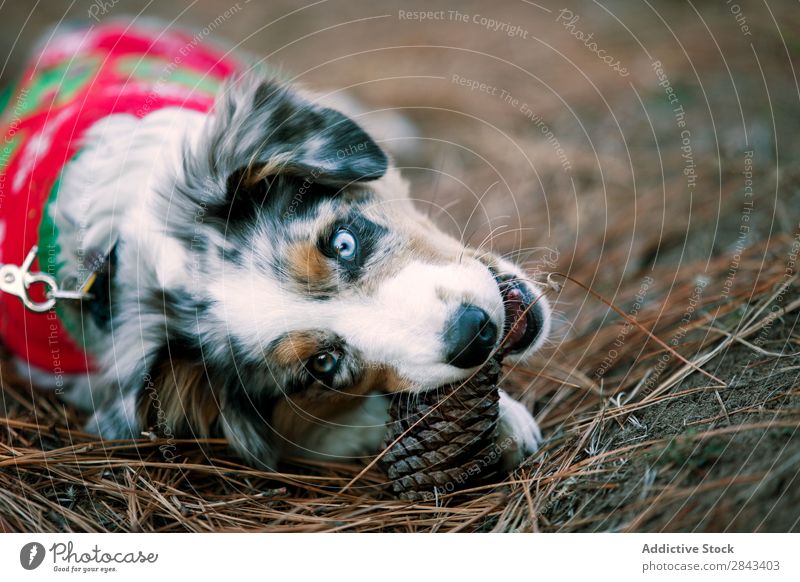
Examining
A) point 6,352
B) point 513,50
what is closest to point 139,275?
point 6,352

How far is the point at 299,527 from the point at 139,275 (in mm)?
1097

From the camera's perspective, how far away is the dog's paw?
7.27 ft

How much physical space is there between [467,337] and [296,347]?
1.97 ft

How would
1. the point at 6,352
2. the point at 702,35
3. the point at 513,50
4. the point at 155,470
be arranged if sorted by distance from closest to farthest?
the point at 155,470 → the point at 6,352 → the point at 702,35 → the point at 513,50

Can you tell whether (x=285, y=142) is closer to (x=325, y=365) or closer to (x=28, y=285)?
(x=325, y=365)

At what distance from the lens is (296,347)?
2.21 metres

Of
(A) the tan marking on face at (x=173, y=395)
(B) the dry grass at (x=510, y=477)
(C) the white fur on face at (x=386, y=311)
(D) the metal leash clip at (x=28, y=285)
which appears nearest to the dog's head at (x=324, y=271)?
(C) the white fur on face at (x=386, y=311)

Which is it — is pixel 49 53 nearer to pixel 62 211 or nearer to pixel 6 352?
pixel 62 211

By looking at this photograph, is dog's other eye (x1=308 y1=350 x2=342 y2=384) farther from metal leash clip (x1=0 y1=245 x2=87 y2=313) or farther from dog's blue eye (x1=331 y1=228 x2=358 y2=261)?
metal leash clip (x1=0 y1=245 x2=87 y2=313)

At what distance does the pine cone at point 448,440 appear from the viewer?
82.4 inches

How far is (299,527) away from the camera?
7.03 feet

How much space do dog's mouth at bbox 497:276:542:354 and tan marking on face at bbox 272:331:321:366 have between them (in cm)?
67

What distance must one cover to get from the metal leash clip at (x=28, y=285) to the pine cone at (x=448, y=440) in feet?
4.41

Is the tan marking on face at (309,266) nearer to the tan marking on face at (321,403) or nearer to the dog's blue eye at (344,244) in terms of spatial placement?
the dog's blue eye at (344,244)
